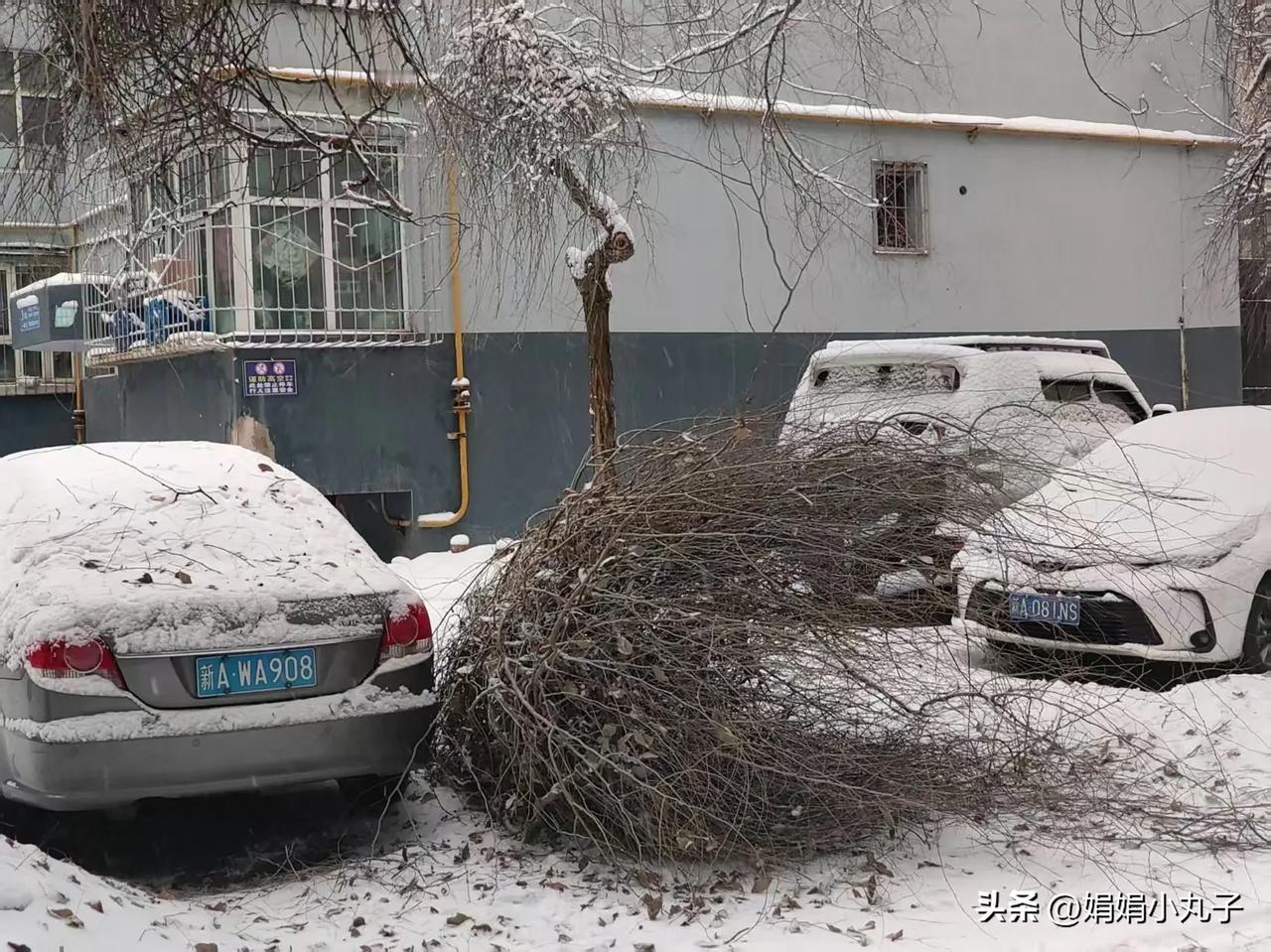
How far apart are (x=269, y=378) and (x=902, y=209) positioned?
7.33 metres

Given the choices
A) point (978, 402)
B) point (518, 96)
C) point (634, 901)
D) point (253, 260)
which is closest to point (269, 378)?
point (253, 260)

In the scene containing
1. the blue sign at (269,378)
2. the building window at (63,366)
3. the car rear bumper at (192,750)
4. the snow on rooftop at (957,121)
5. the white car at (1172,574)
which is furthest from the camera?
the building window at (63,366)

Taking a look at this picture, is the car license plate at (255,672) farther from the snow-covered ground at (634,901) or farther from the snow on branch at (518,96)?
the snow on branch at (518,96)

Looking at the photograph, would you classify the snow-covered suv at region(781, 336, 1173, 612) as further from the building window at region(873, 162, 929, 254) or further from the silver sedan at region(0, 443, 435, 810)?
the building window at region(873, 162, 929, 254)

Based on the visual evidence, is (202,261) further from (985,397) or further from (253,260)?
(985,397)

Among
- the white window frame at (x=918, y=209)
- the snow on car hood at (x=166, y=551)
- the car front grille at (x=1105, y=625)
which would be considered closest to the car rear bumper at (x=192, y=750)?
the snow on car hood at (x=166, y=551)

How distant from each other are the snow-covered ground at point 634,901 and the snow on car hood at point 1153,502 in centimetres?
105

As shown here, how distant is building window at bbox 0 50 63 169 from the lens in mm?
4508

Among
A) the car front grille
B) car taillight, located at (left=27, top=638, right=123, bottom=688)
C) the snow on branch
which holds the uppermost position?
the snow on branch

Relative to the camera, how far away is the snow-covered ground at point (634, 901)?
366 cm

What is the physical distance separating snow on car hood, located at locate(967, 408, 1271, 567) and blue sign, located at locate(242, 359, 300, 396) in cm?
731

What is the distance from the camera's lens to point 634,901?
4.03 metres

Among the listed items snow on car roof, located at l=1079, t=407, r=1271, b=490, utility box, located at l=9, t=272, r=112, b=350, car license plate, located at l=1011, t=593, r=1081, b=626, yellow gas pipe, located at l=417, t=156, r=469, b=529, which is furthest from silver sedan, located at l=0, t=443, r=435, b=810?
utility box, located at l=9, t=272, r=112, b=350

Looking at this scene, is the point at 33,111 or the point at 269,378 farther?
the point at 269,378
